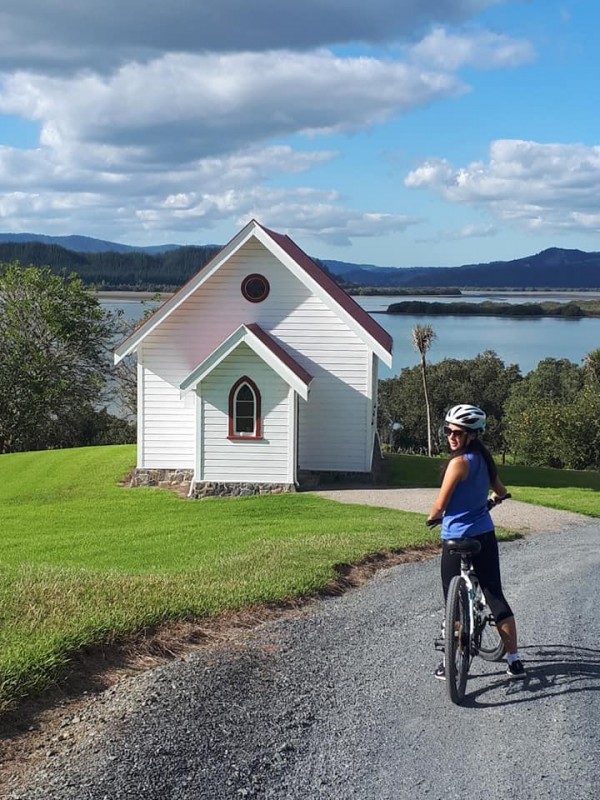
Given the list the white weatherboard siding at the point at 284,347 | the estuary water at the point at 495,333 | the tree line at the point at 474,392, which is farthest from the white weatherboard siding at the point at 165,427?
the tree line at the point at 474,392

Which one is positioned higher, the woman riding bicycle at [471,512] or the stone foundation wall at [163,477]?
the woman riding bicycle at [471,512]

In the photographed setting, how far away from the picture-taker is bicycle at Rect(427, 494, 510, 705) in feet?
18.9

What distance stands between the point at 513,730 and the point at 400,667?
1.30 meters

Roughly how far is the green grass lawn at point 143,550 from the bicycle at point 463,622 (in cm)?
234

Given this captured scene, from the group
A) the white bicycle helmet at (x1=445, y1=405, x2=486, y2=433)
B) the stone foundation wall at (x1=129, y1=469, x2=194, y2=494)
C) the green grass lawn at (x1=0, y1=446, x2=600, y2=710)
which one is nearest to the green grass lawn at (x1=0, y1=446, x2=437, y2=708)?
the green grass lawn at (x1=0, y1=446, x2=600, y2=710)

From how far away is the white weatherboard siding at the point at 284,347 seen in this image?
66.8 ft

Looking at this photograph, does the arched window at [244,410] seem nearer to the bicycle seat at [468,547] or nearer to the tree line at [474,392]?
the bicycle seat at [468,547]

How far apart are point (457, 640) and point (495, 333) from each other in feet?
435

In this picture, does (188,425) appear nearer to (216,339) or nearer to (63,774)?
(216,339)

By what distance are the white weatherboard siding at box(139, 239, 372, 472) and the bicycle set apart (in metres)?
14.1

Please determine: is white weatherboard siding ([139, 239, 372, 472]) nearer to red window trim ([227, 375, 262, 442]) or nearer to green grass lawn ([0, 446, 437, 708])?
red window trim ([227, 375, 262, 442])

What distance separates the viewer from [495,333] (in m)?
134

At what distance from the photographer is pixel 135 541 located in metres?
12.4

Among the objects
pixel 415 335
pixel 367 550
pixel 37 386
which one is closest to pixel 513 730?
pixel 367 550
